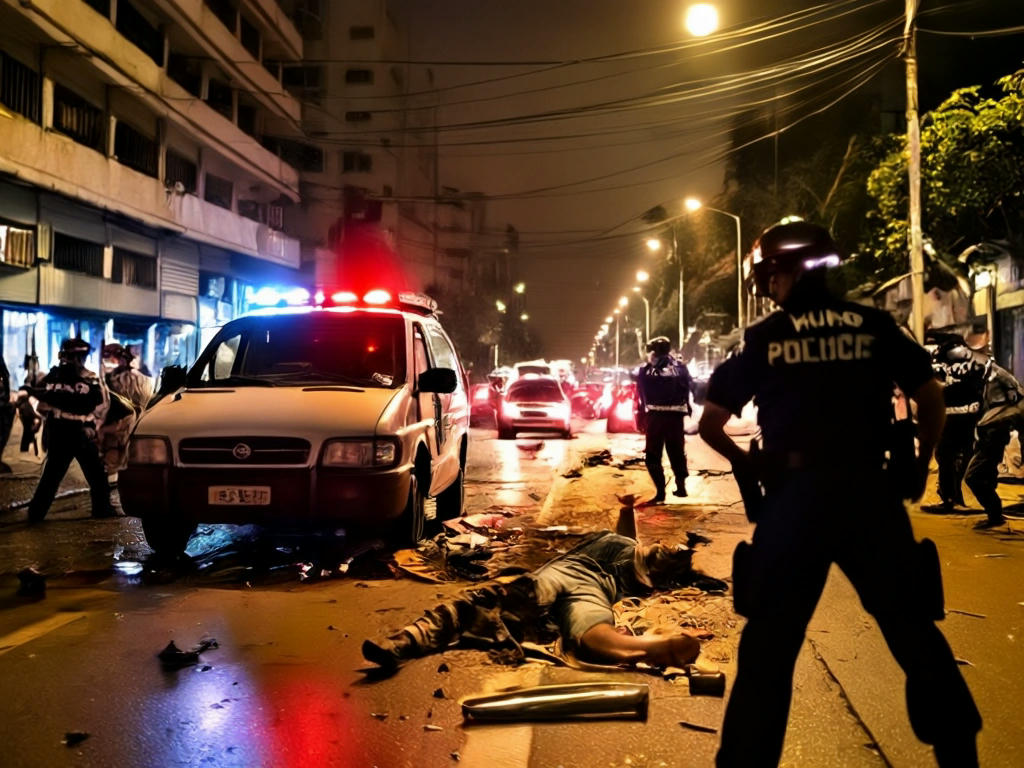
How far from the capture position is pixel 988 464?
8.21 metres

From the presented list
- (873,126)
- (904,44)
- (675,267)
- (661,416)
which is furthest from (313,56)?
(661,416)

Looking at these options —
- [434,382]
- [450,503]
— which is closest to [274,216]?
[450,503]

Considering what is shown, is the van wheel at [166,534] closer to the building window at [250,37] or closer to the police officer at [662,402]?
the police officer at [662,402]

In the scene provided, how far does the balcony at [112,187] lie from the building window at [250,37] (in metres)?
6.53

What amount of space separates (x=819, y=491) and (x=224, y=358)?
645 cm

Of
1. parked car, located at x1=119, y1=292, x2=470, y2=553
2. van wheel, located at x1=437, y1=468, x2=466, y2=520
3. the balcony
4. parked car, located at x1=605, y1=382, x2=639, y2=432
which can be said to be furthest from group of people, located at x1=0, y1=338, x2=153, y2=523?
parked car, located at x1=605, y1=382, x2=639, y2=432

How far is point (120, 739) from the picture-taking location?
3439mm

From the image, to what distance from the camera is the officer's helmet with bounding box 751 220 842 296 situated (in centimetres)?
295

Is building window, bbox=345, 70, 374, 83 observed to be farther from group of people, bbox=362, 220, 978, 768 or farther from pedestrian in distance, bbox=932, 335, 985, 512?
group of people, bbox=362, 220, 978, 768

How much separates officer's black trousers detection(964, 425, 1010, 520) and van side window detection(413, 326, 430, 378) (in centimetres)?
503

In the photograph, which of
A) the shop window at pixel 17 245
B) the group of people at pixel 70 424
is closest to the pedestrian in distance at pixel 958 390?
the group of people at pixel 70 424

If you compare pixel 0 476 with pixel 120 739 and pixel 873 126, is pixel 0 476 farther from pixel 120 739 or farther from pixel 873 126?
pixel 873 126

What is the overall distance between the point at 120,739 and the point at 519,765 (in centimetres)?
152

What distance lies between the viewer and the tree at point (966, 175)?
1543 cm
